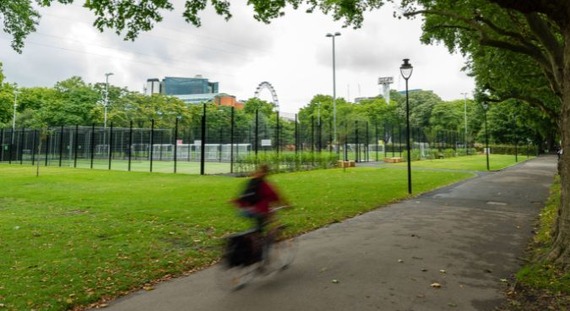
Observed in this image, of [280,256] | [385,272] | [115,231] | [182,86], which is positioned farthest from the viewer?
[182,86]

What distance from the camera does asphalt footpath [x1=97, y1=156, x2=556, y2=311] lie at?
13.9ft

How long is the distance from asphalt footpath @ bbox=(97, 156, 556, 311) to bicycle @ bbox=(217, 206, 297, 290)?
0.37ft

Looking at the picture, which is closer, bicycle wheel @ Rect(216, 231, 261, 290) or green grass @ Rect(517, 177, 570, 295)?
green grass @ Rect(517, 177, 570, 295)

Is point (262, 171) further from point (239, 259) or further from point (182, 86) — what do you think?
point (182, 86)

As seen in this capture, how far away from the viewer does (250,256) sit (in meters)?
4.86

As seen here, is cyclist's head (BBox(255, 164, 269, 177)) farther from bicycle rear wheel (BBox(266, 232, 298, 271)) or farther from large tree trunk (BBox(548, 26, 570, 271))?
large tree trunk (BBox(548, 26, 570, 271))

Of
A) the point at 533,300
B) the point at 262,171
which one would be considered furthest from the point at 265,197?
the point at 533,300

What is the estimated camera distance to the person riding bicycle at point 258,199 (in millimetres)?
4969

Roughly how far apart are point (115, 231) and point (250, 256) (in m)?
3.88

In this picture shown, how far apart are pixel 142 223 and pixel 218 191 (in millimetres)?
5293

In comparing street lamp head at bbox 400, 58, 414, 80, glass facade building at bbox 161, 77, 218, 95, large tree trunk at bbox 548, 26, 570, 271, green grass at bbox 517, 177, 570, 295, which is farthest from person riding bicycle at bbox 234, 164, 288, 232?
glass facade building at bbox 161, 77, 218, 95

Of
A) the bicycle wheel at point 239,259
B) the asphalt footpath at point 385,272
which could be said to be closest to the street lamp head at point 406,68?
A: the asphalt footpath at point 385,272

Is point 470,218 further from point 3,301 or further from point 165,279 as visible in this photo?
point 3,301

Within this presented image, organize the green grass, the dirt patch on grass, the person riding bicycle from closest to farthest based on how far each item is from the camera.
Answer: the dirt patch on grass < the green grass < the person riding bicycle
